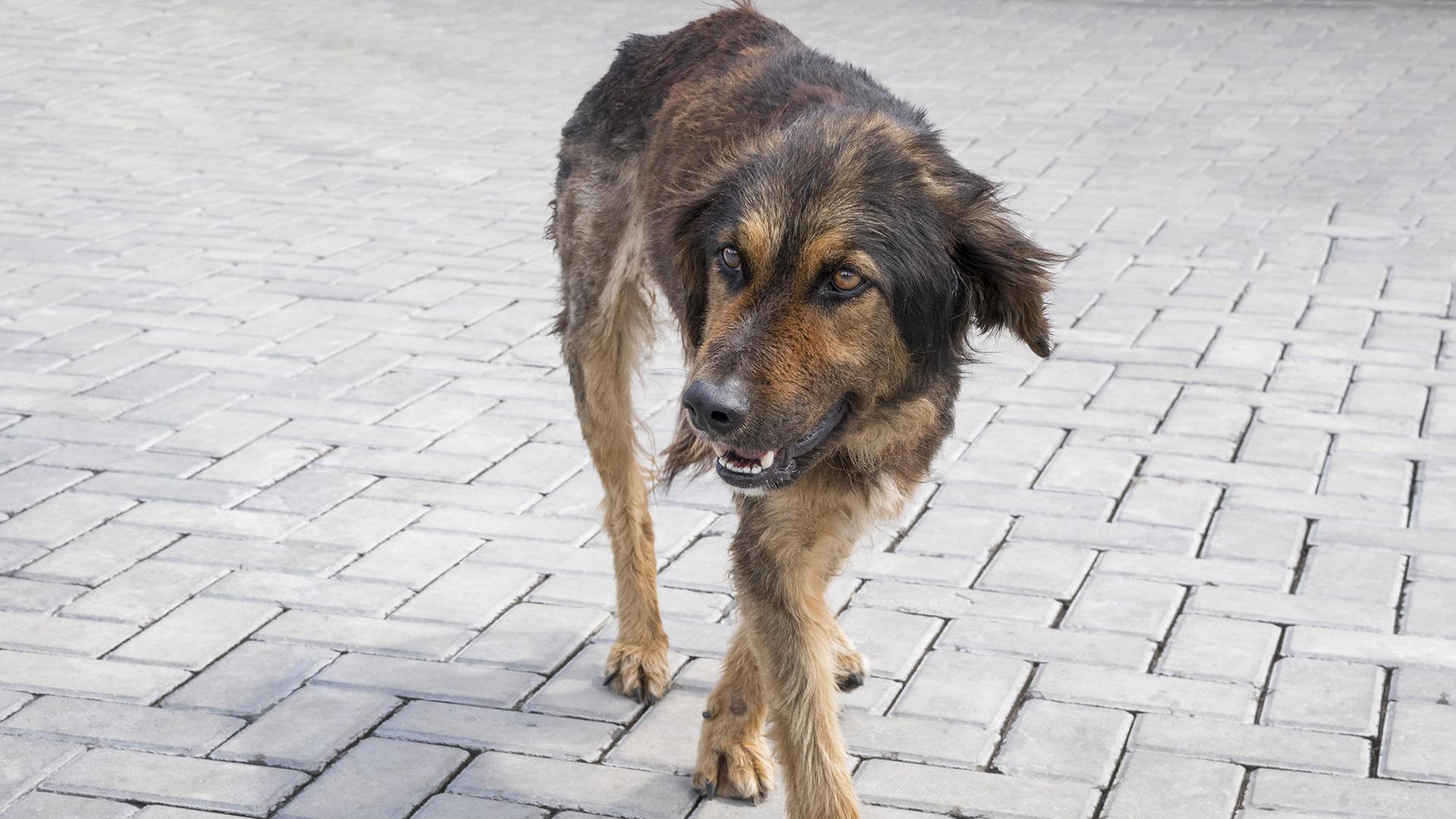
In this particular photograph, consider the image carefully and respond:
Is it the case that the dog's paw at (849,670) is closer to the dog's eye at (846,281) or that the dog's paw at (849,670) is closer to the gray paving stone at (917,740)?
the gray paving stone at (917,740)

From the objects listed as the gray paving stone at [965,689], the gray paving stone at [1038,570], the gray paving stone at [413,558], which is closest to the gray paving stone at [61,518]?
the gray paving stone at [413,558]

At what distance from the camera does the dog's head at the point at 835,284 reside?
10.6ft

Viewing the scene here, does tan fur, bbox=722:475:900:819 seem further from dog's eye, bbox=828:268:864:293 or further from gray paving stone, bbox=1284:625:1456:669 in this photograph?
gray paving stone, bbox=1284:625:1456:669

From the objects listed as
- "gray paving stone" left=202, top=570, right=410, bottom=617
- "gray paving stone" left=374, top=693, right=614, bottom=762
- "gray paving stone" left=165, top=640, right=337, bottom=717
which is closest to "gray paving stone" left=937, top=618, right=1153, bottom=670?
"gray paving stone" left=374, top=693, right=614, bottom=762

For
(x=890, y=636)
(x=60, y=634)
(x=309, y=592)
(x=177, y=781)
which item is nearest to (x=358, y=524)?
(x=309, y=592)

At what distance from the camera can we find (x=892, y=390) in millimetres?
3504

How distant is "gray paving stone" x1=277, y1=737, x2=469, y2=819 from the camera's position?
365 cm

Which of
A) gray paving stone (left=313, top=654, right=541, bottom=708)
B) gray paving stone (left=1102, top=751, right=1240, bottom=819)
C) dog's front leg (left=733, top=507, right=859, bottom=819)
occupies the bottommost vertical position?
gray paving stone (left=1102, top=751, right=1240, bottom=819)

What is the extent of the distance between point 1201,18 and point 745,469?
1368 centimetres

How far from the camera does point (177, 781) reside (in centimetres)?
374

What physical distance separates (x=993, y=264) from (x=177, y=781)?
86.2 inches

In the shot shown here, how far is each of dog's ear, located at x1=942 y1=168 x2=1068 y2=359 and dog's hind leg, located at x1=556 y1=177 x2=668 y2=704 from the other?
1147 millimetres

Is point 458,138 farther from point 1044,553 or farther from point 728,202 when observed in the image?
point 728,202

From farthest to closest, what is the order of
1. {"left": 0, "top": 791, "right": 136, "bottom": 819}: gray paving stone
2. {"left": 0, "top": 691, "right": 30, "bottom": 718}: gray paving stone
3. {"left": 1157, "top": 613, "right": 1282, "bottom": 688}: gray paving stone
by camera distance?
{"left": 1157, "top": 613, "right": 1282, "bottom": 688}: gray paving stone
{"left": 0, "top": 691, "right": 30, "bottom": 718}: gray paving stone
{"left": 0, "top": 791, "right": 136, "bottom": 819}: gray paving stone
